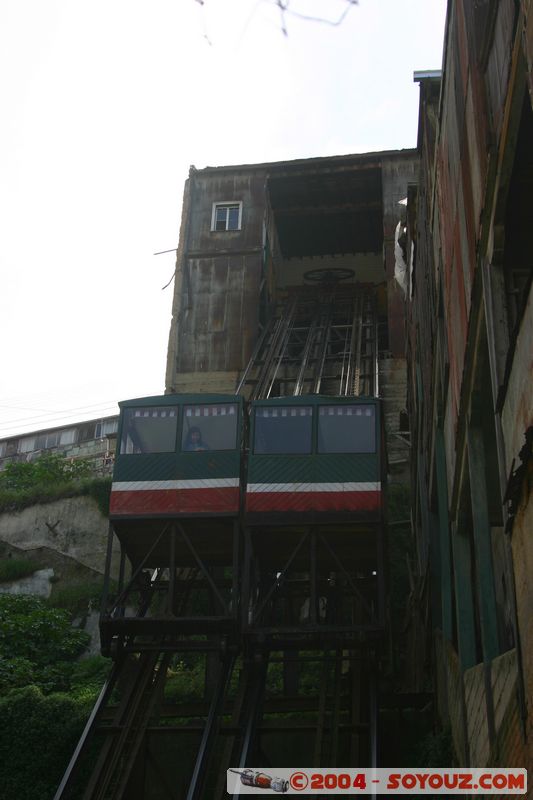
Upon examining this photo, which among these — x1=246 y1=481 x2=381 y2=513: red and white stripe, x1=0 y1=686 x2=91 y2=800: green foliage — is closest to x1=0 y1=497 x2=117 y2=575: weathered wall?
x1=0 y1=686 x2=91 y2=800: green foliage

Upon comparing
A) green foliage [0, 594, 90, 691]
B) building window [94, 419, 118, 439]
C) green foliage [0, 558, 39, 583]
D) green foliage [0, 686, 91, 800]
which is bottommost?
green foliage [0, 686, 91, 800]

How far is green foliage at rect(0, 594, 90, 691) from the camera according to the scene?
19781 millimetres

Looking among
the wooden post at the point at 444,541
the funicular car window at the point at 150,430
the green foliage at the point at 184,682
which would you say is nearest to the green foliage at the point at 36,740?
the green foliage at the point at 184,682

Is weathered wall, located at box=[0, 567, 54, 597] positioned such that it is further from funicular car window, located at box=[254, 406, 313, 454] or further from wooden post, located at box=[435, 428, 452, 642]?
wooden post, located at box=[435, 428, 452, 642]

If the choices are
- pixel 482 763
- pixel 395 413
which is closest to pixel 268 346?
pixel 395 413

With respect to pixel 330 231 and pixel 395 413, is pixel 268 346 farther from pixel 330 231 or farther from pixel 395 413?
pixel 330 231

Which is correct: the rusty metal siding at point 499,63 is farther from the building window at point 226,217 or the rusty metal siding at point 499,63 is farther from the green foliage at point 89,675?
the building window at point 226,217

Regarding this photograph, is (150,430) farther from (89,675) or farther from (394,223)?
(394,223)

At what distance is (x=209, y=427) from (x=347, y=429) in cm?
224

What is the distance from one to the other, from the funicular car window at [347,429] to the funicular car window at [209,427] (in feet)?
4.72

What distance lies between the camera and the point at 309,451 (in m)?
14.8

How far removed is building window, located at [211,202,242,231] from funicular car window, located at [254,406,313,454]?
16.8 m

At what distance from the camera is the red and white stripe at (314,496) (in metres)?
14.4

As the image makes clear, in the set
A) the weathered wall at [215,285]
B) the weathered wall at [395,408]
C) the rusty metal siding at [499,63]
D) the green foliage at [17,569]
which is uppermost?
the weathered wall at [215,285]
